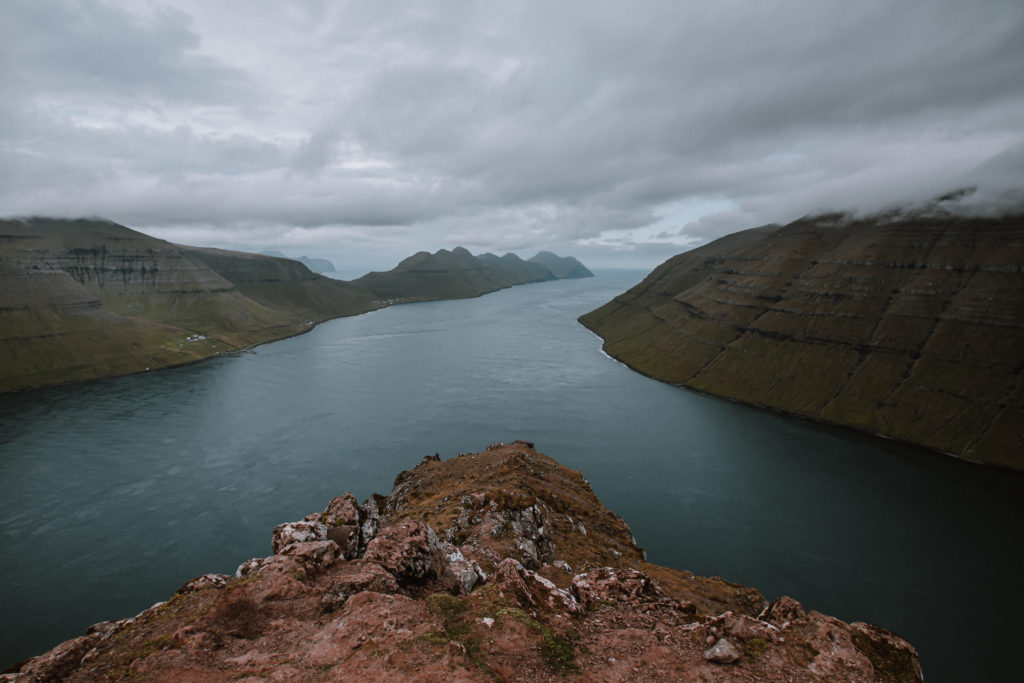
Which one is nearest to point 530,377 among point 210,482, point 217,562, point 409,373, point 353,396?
point 409,373

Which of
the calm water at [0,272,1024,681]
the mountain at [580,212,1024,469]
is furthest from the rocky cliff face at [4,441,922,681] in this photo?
the mountain at [580,212,1024,469]

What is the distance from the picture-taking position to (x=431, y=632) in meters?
20.8

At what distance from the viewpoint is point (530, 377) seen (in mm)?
163125

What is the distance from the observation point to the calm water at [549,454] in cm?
6012

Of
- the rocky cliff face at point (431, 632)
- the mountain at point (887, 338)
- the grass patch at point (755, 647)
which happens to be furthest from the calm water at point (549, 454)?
the grass patch at point (755, 647)

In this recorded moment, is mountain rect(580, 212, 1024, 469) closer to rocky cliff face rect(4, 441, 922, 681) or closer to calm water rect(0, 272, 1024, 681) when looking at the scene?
calm water rect(0, 272, 1024, 681)

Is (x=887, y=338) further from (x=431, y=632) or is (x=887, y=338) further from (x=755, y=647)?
(x=431, y=632)

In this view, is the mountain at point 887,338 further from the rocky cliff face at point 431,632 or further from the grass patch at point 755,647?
the grass patch at point 755,647

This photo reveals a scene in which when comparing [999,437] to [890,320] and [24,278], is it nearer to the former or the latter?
[890,320]

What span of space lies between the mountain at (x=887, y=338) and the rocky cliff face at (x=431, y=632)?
379 feet

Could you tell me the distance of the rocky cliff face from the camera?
19.0 meters

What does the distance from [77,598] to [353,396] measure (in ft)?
291

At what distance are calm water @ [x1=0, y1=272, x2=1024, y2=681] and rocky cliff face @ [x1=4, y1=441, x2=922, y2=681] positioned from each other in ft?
148

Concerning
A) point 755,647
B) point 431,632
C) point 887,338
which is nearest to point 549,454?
point 755,647
